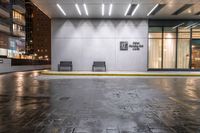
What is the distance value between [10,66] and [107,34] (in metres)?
14.0

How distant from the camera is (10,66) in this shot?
32.2 meters

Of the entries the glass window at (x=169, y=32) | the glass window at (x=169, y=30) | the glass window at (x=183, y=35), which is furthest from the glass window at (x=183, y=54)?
the glass window at (x=169, y=30)

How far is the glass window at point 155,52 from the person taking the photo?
2762cm

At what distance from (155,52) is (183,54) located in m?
3.16

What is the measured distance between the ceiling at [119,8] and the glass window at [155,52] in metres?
2.90

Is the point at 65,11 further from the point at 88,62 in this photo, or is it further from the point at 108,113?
the point at 108,113

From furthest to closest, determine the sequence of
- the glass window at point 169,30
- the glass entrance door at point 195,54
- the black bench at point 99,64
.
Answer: the glass entrance door at point 195,54
the glass window at point 169,30
the black bench at point 99,64

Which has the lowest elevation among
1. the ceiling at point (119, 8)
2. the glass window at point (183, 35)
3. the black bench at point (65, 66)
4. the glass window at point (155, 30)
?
the black bench at point (65, 66)

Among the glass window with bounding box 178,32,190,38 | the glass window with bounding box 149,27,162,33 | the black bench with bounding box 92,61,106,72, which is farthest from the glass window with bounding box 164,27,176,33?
the black bench with bounding box 92,61,106,72

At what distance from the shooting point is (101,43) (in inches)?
1059

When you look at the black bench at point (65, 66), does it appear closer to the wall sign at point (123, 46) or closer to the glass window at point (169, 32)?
the wall sign at point (123, 46)

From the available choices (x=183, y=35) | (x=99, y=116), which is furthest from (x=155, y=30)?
(x=99, y=116)

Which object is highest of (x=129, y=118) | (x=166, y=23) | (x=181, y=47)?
(x=166, y=23)

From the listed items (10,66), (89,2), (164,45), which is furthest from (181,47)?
(10,66)
